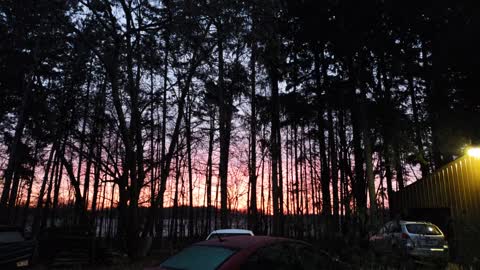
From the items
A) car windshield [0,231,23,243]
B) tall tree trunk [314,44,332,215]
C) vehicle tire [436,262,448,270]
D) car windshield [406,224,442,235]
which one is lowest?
vehicle tire [436,262,448,270]

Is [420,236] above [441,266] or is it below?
above

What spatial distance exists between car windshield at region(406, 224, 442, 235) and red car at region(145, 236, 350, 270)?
28.9 ft

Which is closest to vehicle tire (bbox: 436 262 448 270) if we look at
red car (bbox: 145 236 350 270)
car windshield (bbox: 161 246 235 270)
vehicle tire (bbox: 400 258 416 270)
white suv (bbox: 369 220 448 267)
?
vehicle tire (bbox: 400 258 416 270)

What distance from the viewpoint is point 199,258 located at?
4.07 m

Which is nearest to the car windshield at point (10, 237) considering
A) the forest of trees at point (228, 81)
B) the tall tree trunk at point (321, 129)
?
the forest of trees at point (228, 81)

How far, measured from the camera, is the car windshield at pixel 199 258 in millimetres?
3824

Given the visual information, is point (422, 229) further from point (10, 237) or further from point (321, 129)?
point (10, 237)

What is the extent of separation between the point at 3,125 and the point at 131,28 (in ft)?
34.7

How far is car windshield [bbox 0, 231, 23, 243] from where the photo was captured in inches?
310

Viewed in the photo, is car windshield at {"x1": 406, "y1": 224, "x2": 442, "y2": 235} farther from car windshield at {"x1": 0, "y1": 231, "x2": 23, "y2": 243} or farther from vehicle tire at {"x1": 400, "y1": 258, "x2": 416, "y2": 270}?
car windshield at {"x1": 0, "y1": 231, "x2": 23, "y2": 243}

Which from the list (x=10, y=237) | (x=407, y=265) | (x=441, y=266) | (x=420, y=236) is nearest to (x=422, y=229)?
(x=420, y=236)

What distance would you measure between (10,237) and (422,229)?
1254 centimetres

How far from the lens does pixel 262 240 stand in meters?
4.28

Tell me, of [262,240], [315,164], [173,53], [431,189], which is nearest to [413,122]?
[431,189]
